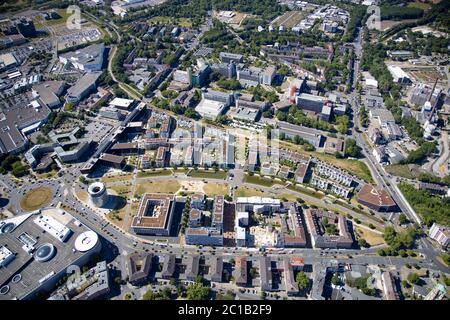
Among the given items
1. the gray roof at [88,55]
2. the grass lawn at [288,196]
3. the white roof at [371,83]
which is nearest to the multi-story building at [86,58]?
the gray roof at [88,55]

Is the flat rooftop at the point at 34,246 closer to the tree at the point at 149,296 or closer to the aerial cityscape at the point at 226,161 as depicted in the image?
the aerial cityscape at the point at 226,161

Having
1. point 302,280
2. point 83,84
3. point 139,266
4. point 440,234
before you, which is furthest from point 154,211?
point 83,84

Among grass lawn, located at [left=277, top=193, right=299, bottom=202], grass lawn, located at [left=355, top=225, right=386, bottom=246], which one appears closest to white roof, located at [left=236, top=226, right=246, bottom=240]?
grass lawn, located at [left=277, top=193, right=299, bottom=202]

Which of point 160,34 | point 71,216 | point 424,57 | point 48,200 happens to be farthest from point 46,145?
point 424,57

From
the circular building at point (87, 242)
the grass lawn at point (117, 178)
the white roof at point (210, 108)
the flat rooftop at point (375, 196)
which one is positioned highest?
the white roof at point (210, 108)

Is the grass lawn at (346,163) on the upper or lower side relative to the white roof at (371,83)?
lower

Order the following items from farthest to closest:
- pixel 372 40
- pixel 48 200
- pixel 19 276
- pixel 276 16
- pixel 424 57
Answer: pixel 276 16, pixel 372 40, pixel 424 57, pixel 48 200, pixel 19 276

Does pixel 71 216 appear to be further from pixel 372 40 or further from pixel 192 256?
pixel 372 40
